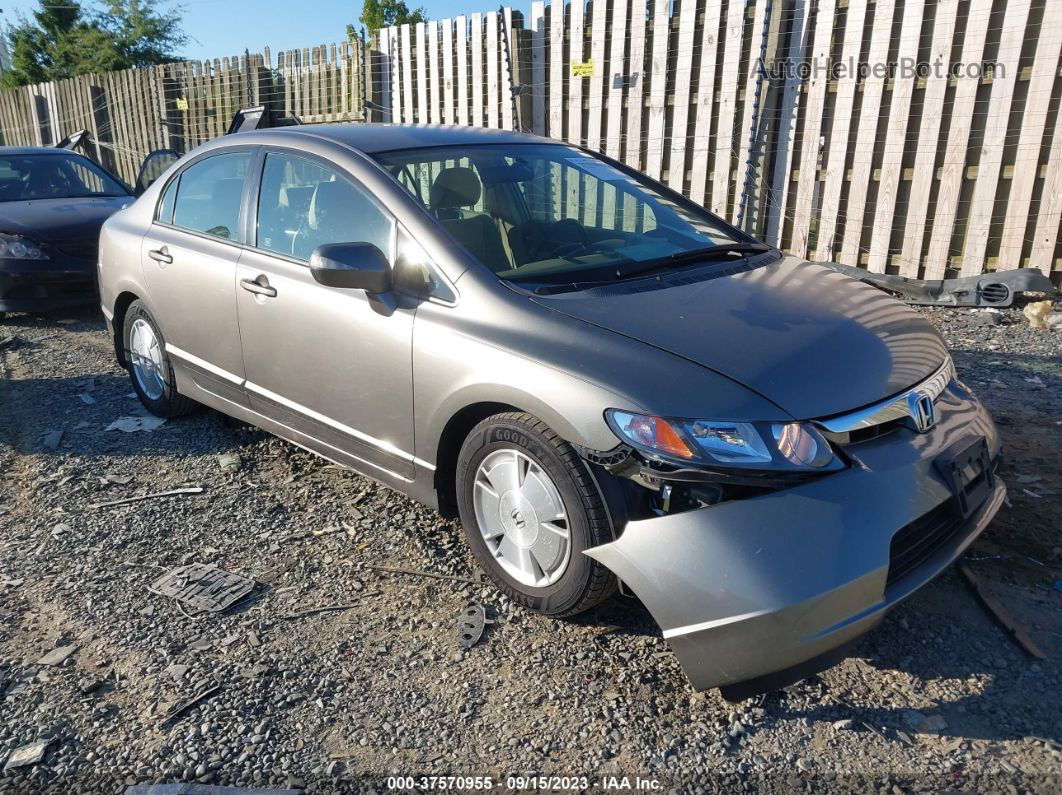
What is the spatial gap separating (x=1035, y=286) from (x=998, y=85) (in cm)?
166

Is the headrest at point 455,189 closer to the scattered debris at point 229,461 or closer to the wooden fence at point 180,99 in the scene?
the scattered debris at point 229,461

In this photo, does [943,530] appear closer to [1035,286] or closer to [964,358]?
[964,358]

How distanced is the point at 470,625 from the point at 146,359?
3.12 m

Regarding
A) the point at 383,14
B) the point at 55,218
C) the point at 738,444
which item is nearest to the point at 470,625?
the point at 738,444

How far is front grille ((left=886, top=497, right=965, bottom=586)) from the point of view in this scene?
8.19 feet

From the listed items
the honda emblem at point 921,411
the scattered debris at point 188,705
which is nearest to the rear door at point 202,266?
the scattered debris at point 188,705

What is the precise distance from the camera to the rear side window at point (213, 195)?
13.6ft

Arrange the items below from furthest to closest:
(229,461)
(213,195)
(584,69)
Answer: (584,69), (229,461), (213,195)

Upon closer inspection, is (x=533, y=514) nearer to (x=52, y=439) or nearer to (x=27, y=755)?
(x=27, y=755)

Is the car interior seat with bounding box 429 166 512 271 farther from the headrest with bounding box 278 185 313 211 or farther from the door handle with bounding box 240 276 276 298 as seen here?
the door handle with bounding box 240 276 276 298

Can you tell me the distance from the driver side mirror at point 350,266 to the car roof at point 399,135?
70 centimetres

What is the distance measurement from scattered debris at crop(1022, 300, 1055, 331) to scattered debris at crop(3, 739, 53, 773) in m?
6.69

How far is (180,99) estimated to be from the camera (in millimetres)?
14938

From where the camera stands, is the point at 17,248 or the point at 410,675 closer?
the point at 410,675
